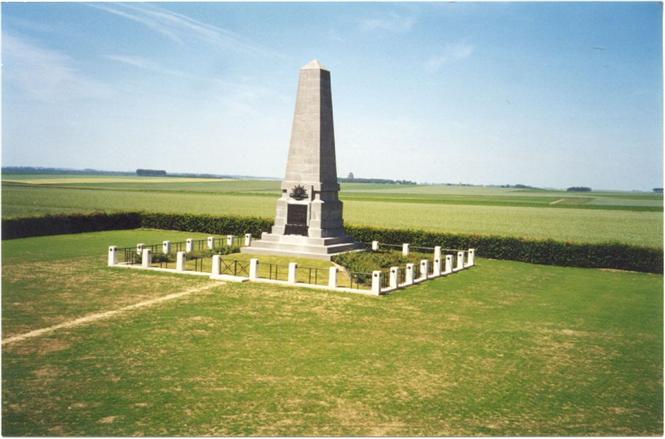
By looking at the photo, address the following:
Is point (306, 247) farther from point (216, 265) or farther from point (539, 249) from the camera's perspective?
point (539, 249)

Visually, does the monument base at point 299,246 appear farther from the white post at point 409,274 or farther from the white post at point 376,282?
the white post at point 376,282

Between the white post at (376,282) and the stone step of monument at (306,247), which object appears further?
the stone step of monument at (306,247)

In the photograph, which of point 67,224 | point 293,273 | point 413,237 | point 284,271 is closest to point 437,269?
point 284,271

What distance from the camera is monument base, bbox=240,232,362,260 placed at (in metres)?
26.7

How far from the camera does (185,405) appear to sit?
9703 millimetres

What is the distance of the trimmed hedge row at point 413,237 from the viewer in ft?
98.0

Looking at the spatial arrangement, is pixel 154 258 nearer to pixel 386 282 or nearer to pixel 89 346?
pixel 386 282

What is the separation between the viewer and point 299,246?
27297mm

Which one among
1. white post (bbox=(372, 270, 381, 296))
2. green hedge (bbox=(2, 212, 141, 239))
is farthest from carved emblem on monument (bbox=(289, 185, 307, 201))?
green hedge (bbox=(2, 212, 141, 239))

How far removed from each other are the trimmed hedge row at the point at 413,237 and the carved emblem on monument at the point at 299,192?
8.88 m

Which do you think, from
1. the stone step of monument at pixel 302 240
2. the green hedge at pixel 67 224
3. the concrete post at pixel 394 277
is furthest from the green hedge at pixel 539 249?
the green hedge at pixel 67 224

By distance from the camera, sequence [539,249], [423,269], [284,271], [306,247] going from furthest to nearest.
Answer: [539,249] → [306,247] → [284,271] → [423,269]

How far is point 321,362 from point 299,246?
15165mm

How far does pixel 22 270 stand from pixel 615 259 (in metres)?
29.1
